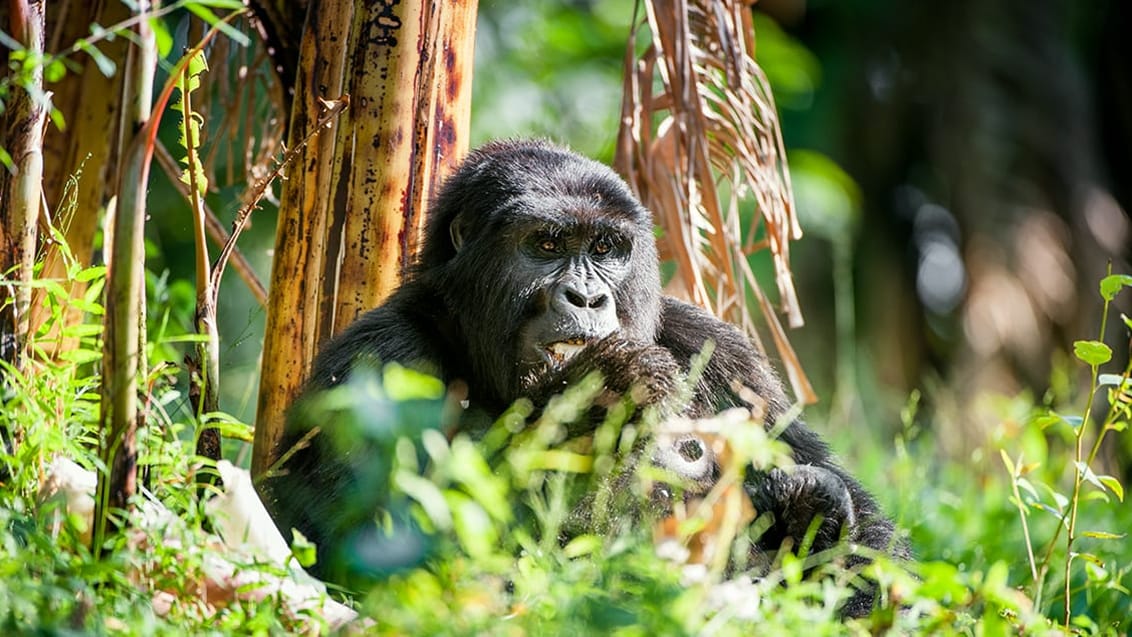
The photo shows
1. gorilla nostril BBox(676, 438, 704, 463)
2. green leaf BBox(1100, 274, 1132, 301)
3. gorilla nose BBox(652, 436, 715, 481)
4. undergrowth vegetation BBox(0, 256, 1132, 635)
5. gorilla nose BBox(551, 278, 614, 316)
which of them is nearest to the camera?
undergrowth vegetation BBox(0, 256, 1132, 635)

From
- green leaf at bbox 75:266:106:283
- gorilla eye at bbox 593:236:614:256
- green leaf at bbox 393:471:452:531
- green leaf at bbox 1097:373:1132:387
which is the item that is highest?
gorilla eye at bbox 593:236:614:256

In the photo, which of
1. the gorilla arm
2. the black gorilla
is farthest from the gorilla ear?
the gorilla arm

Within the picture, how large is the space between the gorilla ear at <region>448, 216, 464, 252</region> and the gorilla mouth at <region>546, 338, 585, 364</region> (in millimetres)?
620

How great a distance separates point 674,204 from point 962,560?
165cm

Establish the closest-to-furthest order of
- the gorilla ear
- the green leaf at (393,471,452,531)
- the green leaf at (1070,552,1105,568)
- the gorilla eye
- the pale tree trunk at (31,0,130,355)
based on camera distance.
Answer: the green leaf at (393,471,452,531) → the green leaf at (1070,552,1105,568) → the gorilla eye → the gorilla ear → the pale tree trunk at (31,0,130,355)

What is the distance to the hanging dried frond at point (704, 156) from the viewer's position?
492cm

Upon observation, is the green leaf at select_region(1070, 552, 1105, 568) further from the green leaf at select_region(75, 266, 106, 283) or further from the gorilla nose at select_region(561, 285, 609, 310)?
the green leaf at select_region(75, 266, 106, 283)

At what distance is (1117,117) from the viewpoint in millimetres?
12398

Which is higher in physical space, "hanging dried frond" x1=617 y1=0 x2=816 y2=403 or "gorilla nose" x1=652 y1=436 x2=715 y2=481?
"hanging dried frond" x1=617 y1=0 x2=816 y2=403

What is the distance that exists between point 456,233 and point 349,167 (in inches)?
16.0

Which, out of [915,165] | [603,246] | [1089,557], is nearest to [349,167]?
[603,246]

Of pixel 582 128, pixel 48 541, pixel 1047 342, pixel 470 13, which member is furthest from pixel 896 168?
pixel 48 541

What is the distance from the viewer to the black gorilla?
371 cm

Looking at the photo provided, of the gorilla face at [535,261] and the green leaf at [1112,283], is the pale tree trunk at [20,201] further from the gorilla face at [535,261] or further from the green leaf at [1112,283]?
the green leaf at [1112,283]
